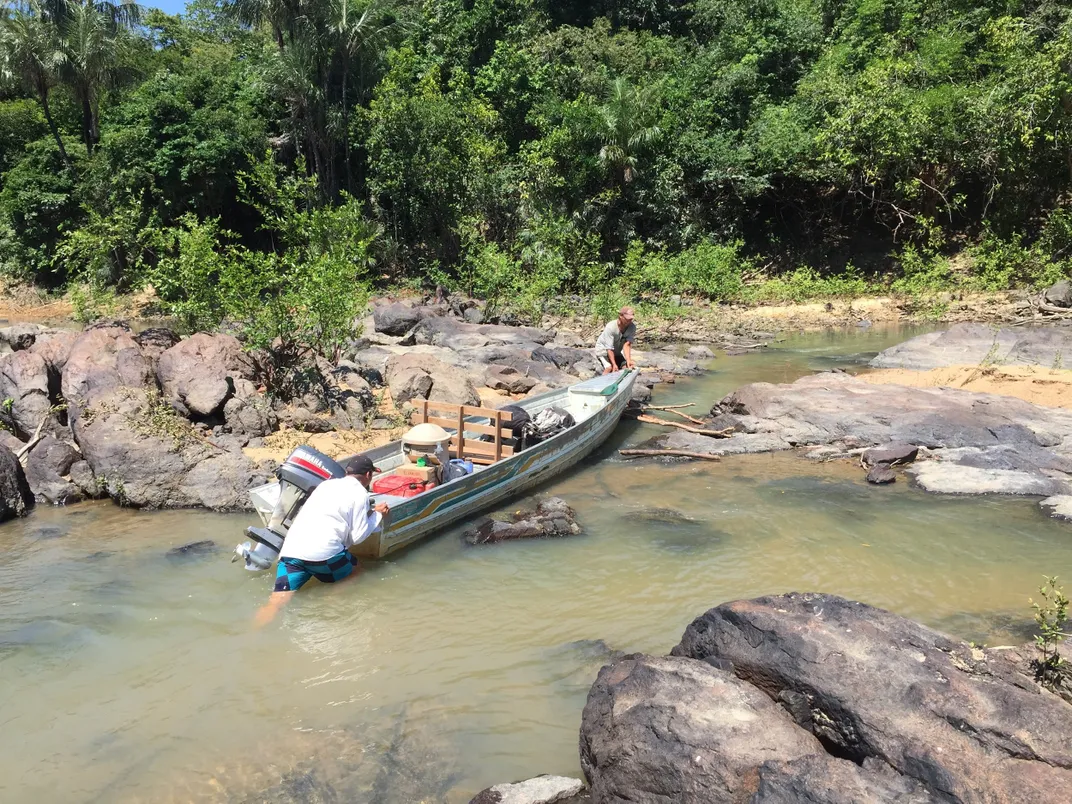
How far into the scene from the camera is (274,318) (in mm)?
10992

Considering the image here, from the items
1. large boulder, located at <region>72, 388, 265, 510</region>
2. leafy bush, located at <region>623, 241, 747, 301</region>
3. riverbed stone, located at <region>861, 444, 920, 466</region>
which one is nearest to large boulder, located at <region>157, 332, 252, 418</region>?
large boulder, located at <region>72, 388, 265, 510</region>

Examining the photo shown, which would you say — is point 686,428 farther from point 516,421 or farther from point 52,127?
point 52,127

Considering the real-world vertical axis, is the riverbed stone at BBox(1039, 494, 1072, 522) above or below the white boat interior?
below

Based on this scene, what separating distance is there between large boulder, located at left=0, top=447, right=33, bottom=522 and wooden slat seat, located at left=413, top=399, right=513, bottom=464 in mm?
4524

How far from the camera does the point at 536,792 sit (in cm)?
417

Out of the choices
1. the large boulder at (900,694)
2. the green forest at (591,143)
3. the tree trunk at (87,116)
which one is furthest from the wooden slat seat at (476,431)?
the tree trunk at (87,116)

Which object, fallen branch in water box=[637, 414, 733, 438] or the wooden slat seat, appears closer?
the wooden slat seat

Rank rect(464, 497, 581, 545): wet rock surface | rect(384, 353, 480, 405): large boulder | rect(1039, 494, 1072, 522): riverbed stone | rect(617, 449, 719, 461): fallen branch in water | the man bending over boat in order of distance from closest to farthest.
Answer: the man bending over boat, rect(464, 497, 581, 545): wet rock surface, rect(1039, 494, 1072, 522): riverbed stone, rect(617, 449, 719, 461): fallen branch in water, rect(384, 353, 480, 405): large boulder

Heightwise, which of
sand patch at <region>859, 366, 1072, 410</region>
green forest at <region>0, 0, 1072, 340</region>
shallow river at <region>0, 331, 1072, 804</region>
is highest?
green forest at <region>0, 0, 1072, 340</region>

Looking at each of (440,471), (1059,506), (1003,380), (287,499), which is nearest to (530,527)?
(440,471)

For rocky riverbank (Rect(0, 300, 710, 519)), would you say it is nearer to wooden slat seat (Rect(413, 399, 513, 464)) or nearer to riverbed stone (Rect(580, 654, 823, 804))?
wooden slat seat (Rect(413, 399, 513, 464))

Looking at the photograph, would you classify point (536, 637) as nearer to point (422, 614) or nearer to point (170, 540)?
point (422, 614)

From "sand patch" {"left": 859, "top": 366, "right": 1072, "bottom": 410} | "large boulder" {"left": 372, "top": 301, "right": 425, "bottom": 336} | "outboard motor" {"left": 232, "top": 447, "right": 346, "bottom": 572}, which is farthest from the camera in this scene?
"large boulder" {"left": 372, "top": 301, "right": 425, "bottom": 336}

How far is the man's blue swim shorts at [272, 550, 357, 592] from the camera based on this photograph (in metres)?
6.57
